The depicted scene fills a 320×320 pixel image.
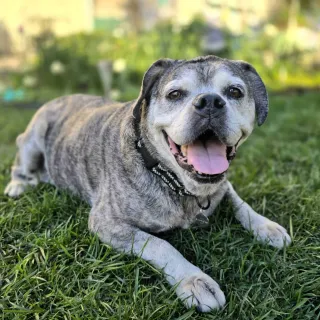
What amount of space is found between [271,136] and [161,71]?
2.95 metres

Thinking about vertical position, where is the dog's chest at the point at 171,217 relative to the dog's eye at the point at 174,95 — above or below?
below

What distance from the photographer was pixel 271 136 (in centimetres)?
540

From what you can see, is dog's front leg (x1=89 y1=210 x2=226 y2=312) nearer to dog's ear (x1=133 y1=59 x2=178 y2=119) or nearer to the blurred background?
dog's ear (x1=133 y1=59 x2=178 y2=119)

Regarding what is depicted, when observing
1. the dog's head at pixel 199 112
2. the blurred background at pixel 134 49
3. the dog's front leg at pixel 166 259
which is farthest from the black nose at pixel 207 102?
the blurred background at pixel 134 49

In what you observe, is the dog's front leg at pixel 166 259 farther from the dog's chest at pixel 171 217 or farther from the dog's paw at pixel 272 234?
the dog's paw at pixel 272 234

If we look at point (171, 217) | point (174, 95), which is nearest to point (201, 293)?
point (171, 217)

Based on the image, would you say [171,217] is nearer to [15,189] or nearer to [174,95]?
[174,95]

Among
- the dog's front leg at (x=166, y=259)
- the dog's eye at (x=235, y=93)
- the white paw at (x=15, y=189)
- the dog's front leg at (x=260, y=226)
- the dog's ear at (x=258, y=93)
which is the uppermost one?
the dog's eye at (x=235, y=93)

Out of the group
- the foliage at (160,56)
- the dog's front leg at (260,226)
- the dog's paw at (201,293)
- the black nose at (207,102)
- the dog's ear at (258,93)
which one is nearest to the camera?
the dog's paw at (201,293)

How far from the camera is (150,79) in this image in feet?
9.27

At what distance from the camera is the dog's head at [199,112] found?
8.11 ft

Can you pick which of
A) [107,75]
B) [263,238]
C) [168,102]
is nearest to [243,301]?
[263,238]

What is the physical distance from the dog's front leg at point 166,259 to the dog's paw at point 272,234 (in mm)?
631

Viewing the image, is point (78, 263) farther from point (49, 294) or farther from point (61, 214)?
point (61, 214)
